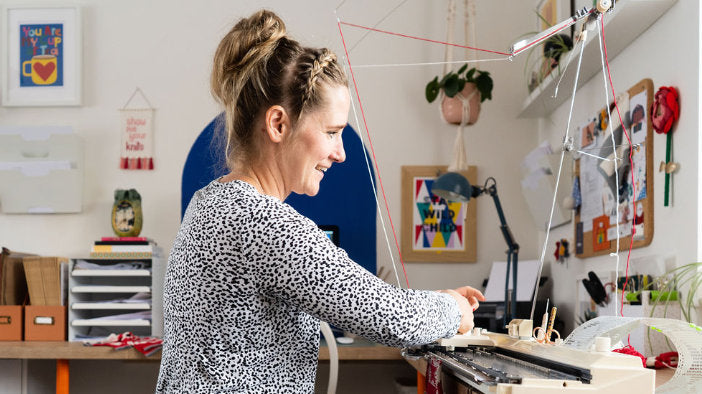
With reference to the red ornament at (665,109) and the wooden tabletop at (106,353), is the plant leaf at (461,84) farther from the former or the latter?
A: the red ornament at (665,109)

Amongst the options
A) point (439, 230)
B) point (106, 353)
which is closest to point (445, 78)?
point (439, 230)

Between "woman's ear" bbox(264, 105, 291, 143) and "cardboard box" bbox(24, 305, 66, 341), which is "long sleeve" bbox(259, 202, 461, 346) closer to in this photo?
"woman's ear" bbox(264, 105, 291, 143)

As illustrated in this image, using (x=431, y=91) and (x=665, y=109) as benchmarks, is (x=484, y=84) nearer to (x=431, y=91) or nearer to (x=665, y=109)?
(x=431, y=91)

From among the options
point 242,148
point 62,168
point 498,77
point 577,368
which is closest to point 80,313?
point 62,168

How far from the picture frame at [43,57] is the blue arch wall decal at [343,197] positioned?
0.53m

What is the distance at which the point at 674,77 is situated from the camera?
1.69m

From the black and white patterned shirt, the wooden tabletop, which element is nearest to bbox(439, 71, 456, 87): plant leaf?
the wooden tabletop

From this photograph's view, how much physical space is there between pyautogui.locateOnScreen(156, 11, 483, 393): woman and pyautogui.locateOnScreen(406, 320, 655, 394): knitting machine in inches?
3.0

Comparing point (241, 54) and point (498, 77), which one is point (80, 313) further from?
point (241, 54)

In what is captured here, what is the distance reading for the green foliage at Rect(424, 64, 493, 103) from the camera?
2.77 meters

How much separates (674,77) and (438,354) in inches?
35.1

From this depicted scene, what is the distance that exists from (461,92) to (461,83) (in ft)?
0.16

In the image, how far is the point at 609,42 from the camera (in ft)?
6.58

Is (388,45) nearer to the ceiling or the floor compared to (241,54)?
nearer to the ceiling
